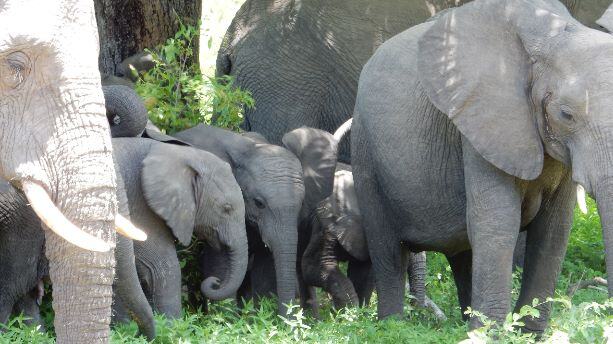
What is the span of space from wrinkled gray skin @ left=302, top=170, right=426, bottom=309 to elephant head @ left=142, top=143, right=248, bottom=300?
100 cm

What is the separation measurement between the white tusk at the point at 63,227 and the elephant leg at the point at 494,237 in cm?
268

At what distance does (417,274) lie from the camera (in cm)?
894

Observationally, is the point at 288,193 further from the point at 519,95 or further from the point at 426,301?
the point at 519,95

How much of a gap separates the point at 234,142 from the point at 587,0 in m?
2.60

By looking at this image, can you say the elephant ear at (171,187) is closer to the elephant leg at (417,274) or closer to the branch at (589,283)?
the elephant leg at (417,274)

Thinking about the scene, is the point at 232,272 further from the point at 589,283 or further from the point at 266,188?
the point at 589,283

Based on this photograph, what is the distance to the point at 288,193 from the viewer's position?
8.23m

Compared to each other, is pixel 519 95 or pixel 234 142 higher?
pixel 519 95

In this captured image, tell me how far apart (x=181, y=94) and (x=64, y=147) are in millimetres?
4317

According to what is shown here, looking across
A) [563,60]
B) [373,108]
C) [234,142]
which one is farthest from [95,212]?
[234,142]

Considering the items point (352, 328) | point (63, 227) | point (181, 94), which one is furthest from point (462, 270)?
point (63, 227)

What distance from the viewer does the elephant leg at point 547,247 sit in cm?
708

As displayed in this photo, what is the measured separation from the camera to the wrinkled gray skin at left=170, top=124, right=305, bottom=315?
811 cm

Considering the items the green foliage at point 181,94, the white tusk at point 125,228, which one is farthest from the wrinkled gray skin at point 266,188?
the white tusk at point 125,228
